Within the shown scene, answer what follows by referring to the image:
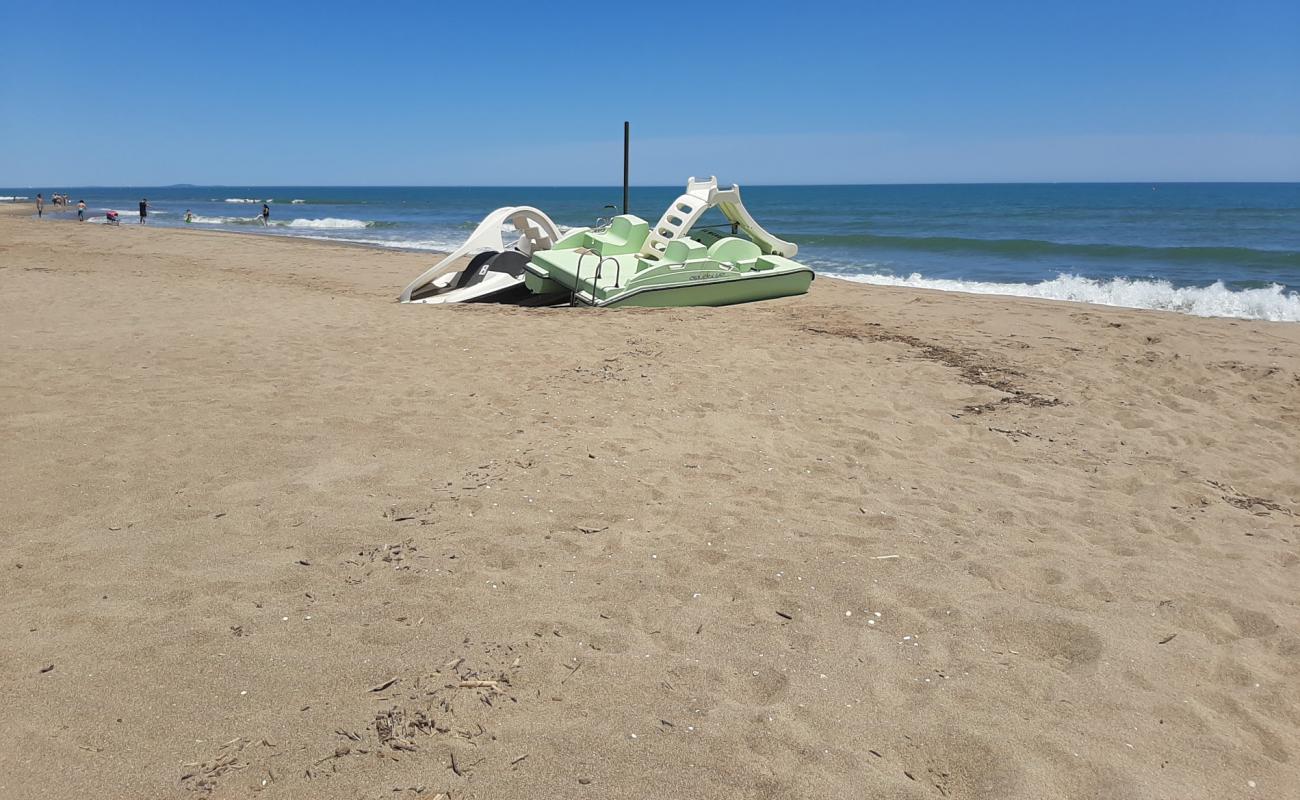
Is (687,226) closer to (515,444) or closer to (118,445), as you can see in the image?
(515,444)

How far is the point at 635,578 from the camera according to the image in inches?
132

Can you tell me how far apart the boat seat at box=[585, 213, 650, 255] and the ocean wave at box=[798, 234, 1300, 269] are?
55.1 feet

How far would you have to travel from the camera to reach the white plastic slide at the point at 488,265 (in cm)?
1069

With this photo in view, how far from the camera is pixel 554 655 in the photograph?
111 inches

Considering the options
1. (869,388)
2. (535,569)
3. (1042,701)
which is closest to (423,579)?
(535,569)

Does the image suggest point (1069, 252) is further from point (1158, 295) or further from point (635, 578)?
point (635, 578)

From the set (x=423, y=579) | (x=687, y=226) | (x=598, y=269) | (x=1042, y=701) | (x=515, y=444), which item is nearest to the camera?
(x=1042, y=701)

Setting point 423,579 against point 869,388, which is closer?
point 423,579

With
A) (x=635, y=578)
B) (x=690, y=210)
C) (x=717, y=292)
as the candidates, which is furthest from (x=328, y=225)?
(x=635, y=578)

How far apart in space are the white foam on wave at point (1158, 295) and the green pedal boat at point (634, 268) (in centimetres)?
578

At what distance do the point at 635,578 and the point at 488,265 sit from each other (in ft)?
27.9

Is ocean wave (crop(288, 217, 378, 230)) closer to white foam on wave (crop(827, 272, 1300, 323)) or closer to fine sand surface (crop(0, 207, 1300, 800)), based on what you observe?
white foam on wave (crop(827, 272, 1300, 323))

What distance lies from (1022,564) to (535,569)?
2.13m

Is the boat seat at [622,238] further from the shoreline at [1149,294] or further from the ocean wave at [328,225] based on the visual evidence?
the ocean wave at [328,225]
